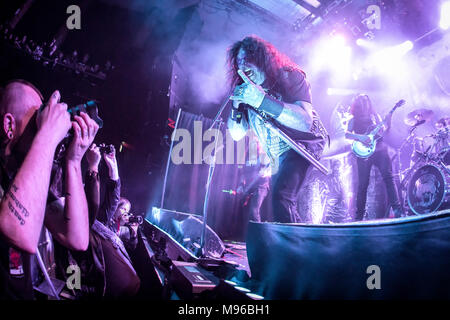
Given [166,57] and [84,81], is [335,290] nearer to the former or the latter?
[84,81]

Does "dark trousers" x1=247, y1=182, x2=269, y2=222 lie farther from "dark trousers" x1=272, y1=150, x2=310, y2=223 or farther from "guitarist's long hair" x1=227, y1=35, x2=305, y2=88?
"guitarist's long hair" x1=227, y1=35, x2=305, y2=88

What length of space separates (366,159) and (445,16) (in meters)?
4.21

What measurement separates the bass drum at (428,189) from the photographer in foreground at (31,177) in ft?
19.0

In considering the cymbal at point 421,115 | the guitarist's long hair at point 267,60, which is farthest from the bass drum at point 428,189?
the guitarist's long hair at point 267,60

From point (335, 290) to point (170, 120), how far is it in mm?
9035

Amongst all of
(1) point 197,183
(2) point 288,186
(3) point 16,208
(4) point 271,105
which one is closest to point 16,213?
(3) point 16,208

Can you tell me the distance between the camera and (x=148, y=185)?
977 centimetres

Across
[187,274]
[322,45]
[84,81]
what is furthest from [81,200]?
[322,45]

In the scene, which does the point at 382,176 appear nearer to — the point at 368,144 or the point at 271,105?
the point at 368,144

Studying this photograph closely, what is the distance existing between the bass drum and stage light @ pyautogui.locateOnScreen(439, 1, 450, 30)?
12.5 feet

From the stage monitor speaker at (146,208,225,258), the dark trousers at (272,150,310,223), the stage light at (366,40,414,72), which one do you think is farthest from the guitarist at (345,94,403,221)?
the dark trousers at (272,150,310,223)

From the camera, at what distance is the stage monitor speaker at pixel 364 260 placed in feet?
2.33

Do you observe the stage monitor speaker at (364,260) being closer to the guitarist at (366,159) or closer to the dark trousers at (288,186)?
the dark trousers at (288,186)

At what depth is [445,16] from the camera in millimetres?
5785
